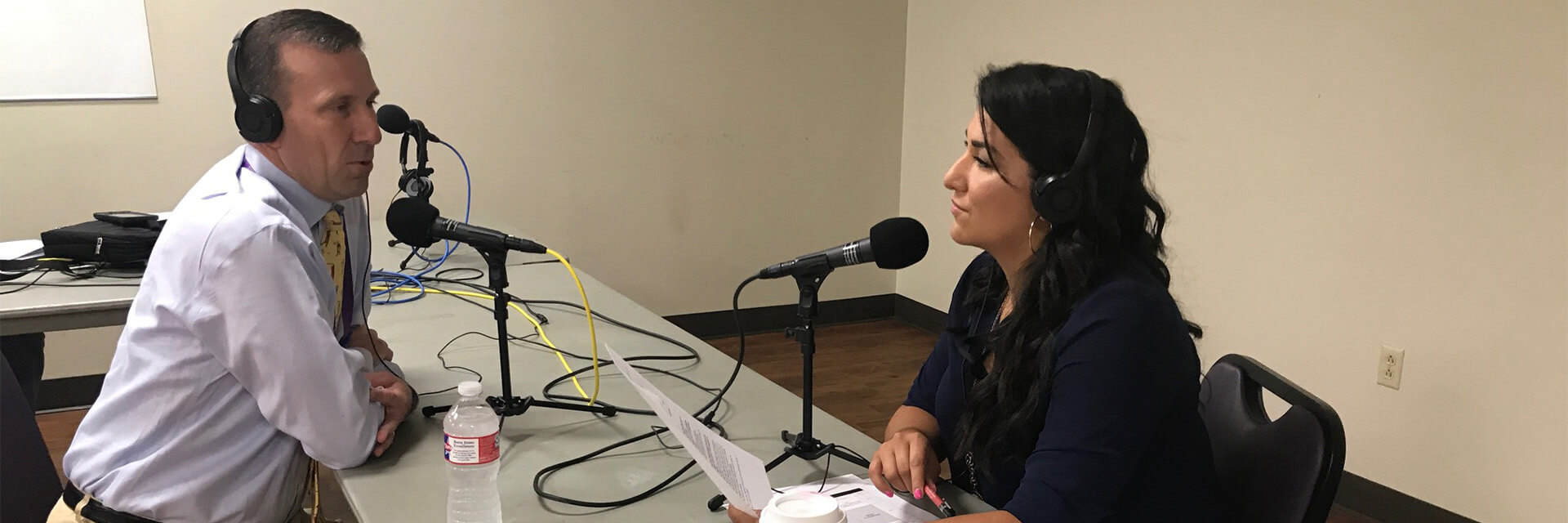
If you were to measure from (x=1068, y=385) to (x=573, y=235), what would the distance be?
10.9ft

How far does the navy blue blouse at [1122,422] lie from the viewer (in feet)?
3.78

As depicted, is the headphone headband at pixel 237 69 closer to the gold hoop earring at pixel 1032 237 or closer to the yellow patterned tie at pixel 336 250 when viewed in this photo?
the yellow patterned tie at pixel 336 250

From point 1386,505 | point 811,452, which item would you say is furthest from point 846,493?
point 1386,505

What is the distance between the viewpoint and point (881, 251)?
4.34 feet

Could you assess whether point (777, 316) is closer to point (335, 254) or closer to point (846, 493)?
point (335, 254)

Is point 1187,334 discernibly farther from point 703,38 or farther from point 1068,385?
point 703,38

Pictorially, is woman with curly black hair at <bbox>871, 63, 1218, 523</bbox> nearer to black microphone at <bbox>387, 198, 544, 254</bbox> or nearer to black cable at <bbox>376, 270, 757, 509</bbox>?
black cable at <bbox>376, 270, 757, 509</bbox>

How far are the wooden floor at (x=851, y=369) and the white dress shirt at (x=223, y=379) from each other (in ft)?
6.50

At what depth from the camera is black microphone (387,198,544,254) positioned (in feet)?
5.20

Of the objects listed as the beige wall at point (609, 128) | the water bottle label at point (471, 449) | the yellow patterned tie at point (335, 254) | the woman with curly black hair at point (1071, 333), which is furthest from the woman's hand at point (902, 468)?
the beige wall at point (609, 128)

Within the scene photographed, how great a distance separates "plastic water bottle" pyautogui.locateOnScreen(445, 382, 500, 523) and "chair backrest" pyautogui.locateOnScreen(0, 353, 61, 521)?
0.76 m

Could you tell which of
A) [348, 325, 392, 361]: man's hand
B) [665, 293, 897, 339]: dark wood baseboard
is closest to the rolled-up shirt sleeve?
[348, 325, 392, 361]: man's hand

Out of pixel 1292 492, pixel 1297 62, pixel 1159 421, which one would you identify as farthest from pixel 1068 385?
pixel 1297 62

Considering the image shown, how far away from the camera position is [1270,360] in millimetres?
3119
